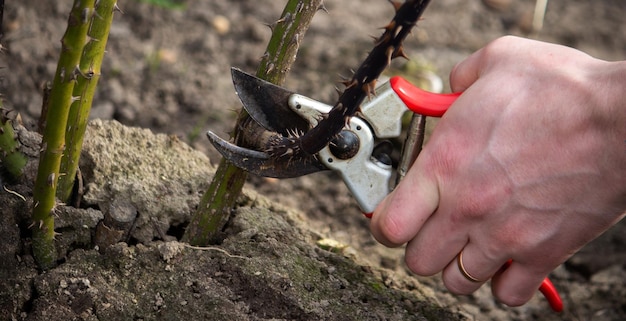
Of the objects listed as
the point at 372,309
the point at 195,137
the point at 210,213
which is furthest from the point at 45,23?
the point at 372,309

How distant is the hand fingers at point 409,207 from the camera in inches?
73.4

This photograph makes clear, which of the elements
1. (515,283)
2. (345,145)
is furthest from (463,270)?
(345,145)

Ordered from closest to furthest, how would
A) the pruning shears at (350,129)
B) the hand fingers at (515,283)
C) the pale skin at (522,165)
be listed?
the pale skin at (522,165) < the pruning shears at (350,129) < the hand fingers at (515,283)

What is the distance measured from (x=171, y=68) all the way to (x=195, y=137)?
442 millimetres

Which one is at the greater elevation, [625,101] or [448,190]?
[625,101]

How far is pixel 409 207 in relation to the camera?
1866mm

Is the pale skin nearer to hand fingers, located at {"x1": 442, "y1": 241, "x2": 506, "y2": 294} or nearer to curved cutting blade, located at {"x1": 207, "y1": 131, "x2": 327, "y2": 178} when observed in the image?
hand fingers, located at {"x1": 442, "y1": 241, "x2": 506, "y2": 294}

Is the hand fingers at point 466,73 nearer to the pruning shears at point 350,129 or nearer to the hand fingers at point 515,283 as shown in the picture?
the pruning shears at point 350,129

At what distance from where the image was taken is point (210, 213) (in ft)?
6.54

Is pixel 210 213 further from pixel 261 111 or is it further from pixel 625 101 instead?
pixel 625 101

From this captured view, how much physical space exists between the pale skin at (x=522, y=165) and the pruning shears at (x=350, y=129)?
0.07m

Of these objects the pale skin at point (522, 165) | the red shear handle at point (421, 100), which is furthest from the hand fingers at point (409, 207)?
the red shear handle at point (421, 100)

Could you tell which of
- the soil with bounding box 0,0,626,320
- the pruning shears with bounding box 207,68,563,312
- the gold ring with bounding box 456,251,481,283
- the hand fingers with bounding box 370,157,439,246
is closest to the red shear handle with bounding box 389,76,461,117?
the pruning shears with bounding box 207,68,563,312

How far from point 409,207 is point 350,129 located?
247 millimetres
